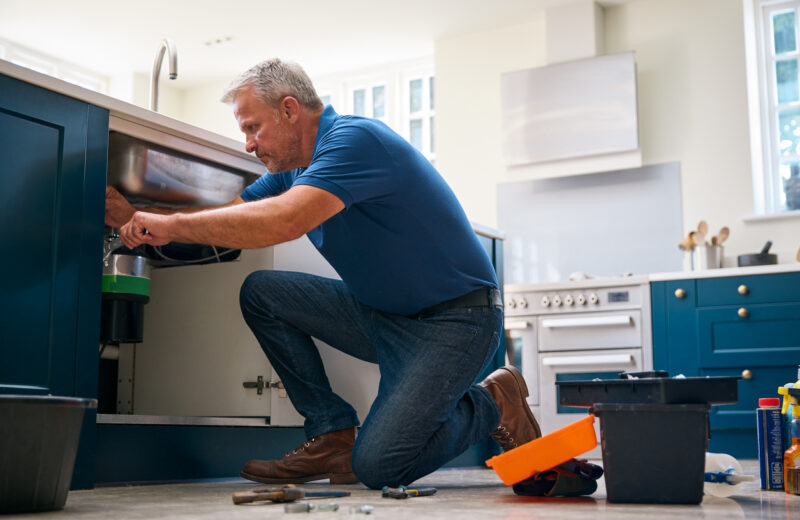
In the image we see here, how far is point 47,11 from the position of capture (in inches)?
232

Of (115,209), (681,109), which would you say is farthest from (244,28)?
(115,209)

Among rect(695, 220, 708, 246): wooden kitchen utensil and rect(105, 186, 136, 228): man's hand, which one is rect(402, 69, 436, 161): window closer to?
rect(695, 220, 708, 246): wooden kitchen utensil

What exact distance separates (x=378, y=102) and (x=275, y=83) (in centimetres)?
470

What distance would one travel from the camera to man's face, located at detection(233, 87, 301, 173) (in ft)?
6.93

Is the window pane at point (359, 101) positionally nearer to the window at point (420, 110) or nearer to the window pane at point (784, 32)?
the window at point (420, 110)

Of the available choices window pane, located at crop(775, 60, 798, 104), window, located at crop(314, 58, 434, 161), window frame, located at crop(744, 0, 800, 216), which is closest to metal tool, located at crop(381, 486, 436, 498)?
window frame, located at crop(744, 0, 800, 216)

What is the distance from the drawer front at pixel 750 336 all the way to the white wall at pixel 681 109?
2.37 ft

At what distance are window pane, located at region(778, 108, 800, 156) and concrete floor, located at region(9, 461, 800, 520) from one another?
11.4 feet

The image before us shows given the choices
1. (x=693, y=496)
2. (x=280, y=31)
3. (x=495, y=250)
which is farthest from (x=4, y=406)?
(x=280, y=31)

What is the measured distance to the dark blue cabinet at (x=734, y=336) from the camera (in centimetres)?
→ 412

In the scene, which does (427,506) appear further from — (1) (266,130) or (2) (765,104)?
(2) (765,104)

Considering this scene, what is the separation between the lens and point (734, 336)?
423cm

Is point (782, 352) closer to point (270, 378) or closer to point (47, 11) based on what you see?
point (270, 378)

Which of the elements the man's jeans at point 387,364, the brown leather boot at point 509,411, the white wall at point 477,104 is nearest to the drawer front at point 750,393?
the white wall at point 477,104
